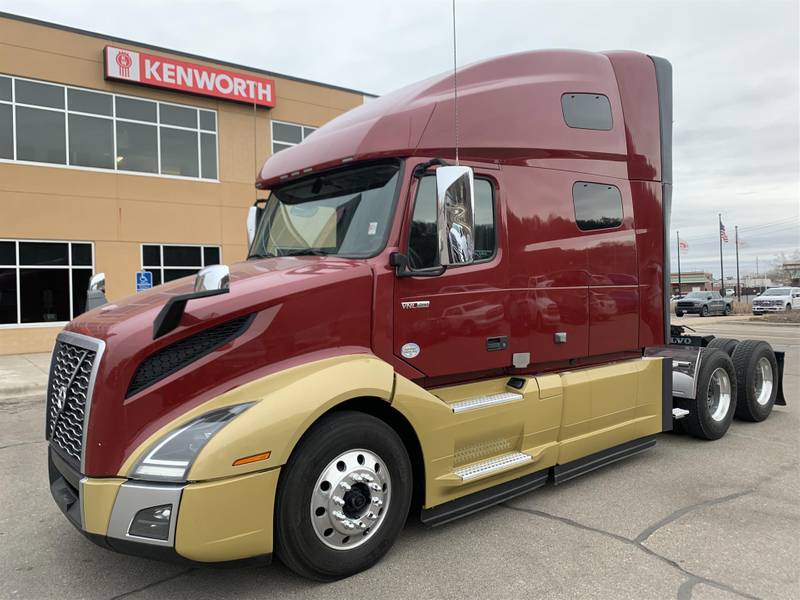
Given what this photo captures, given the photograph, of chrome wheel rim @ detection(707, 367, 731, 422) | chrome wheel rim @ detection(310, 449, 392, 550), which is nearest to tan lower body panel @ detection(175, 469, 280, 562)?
chrome wheel rim @ detection(310, 449, 392, 550)

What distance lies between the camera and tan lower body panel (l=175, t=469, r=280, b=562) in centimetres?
280

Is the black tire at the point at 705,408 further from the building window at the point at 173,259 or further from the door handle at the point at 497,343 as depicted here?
the building window at the point at 173,259

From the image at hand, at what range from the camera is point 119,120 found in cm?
1706

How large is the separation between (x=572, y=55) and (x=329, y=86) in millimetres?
17319

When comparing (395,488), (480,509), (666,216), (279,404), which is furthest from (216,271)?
(666,216)

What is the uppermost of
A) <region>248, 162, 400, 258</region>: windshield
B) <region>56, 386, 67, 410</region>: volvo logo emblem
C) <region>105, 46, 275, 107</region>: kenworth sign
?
<region>105, 46, 275, 107</region>: kenworth sign

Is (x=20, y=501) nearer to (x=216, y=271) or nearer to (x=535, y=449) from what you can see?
(x=216, y=271)

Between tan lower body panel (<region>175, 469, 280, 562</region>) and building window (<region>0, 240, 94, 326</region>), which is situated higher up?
building window (<region>0, 240, 94, 326</region>)

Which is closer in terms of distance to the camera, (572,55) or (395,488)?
(395,488)

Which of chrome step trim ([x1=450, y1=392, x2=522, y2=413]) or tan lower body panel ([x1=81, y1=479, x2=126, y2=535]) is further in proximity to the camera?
chrome step trim ([x1=450, y1=392, x2=522, y2=413])

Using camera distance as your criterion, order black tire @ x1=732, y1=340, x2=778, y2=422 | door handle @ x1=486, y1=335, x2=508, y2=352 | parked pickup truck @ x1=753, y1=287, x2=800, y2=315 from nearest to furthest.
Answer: door handle @ x1=486, y1=335, x2=508, y2=352 → black tire @ x1=732, y1=340, x2=778, y2=422 → parked pickup truck @ x1=753, y1=287, x2=800, y2=315

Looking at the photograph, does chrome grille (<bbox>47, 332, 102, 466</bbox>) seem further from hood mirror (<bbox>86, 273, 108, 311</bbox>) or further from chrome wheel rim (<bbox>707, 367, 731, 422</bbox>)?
chrome wheel rim (<bbox>707, 367, 731, 422</bbox>)

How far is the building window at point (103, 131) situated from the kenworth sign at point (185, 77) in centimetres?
65

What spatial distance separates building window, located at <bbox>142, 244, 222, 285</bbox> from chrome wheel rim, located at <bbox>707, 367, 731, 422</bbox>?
14.9 m
